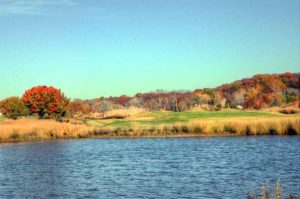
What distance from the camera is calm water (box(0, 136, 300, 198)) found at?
60.1 ft

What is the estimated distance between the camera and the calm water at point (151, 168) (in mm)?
18312

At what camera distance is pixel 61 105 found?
56.8m

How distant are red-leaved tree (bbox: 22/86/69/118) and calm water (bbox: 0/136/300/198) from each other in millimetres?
18699

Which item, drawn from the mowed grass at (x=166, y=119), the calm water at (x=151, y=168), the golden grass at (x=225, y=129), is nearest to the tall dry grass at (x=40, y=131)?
the golden grass at (x=225, y=129)

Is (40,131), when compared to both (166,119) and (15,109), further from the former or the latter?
(166,119)

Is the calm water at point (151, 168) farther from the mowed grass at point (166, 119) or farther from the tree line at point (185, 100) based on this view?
the tree line at point (185, 100)

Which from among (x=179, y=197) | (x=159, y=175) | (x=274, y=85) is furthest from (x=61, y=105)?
(x=274, y=85)

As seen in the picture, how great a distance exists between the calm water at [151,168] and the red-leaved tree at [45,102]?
61.3ft

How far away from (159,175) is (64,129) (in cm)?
2247

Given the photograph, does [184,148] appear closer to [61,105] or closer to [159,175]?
[159,175]

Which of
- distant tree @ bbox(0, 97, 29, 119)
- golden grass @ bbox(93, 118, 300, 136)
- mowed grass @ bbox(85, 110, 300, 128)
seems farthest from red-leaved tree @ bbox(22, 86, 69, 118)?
golden grass @ bbox(93, 118, 300, 136)

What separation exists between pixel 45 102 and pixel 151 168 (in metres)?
34.8

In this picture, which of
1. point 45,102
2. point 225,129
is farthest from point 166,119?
point 225,129

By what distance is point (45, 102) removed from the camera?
56.4 metres
